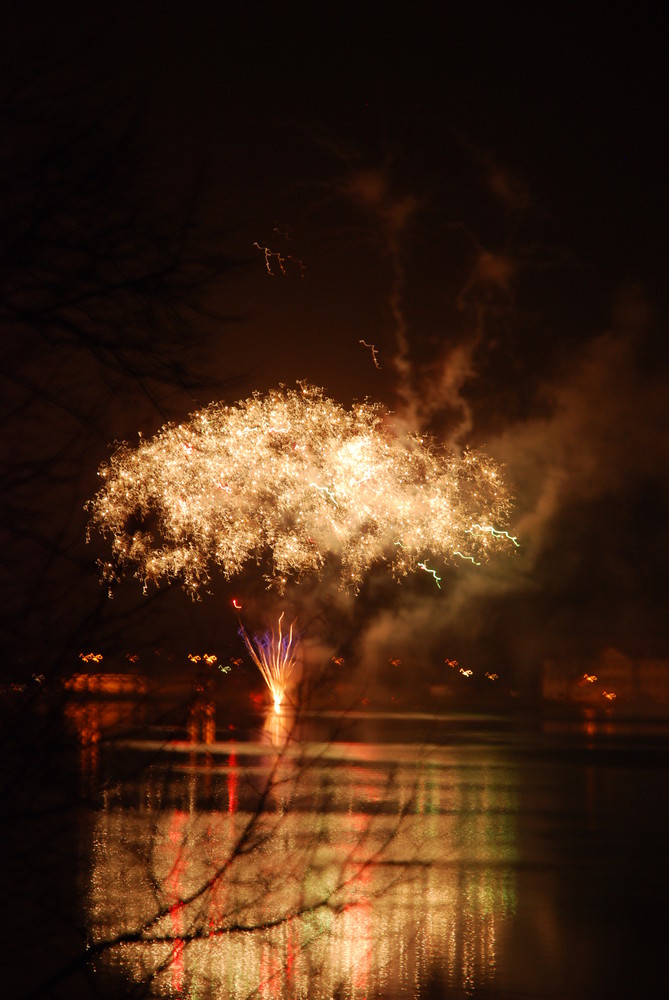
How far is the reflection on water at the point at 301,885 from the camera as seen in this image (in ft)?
16.0

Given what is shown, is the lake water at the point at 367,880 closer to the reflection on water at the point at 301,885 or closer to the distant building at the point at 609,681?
the reflection on water at the point at 301,885

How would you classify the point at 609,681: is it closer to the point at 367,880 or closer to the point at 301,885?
the point at 367,880

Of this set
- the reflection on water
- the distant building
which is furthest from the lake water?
the distant building

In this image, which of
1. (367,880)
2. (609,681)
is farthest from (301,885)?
(609,681)

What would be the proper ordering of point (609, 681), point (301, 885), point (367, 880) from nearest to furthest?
point (301, 885)
point (367, 880)
point (609, 681)

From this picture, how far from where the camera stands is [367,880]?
1060 cm

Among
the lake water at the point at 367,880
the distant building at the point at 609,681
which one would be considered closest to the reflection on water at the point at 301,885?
the lake water at the point at 367,880

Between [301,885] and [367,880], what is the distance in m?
2.13

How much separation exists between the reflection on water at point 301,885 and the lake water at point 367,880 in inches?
1.0

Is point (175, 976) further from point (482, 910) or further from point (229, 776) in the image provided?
point (229, 776)

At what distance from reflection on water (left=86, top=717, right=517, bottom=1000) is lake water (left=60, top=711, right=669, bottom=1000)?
0.08 ft

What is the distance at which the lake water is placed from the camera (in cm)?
500

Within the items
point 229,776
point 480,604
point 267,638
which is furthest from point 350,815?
point 480,604

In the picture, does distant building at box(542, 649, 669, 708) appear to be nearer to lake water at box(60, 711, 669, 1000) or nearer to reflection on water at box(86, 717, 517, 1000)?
lake water at box(60, 711, 669, 1000)
